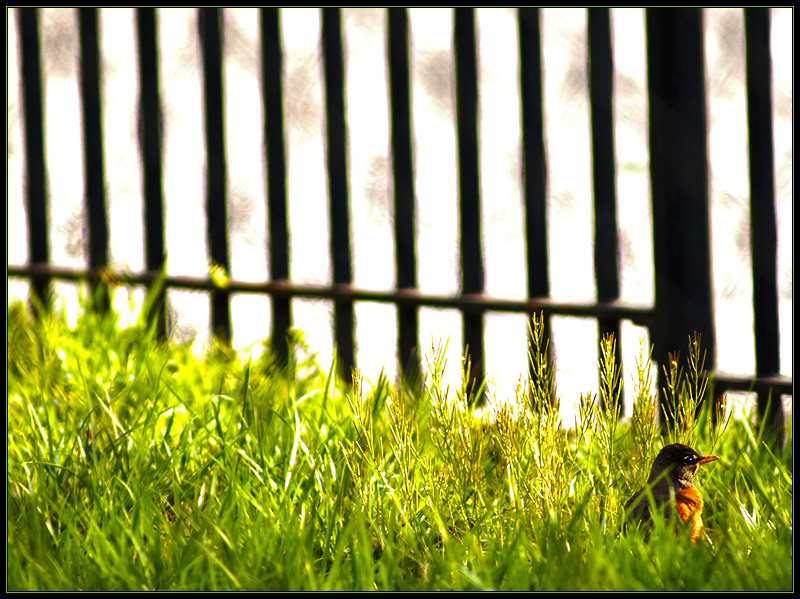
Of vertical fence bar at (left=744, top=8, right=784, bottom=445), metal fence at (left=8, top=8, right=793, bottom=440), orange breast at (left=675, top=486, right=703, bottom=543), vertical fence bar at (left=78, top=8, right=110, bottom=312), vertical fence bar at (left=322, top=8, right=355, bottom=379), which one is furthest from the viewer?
vertical fence bar at (left=78, top=8, right=110, bottom=312)

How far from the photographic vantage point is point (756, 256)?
306cm

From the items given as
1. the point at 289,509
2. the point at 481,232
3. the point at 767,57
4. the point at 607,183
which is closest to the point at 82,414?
the point at 289,509

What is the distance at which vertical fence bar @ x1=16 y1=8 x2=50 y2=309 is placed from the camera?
5.45 m

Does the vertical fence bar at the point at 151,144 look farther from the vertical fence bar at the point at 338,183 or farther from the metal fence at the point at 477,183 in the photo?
the vertical fence bar at the point at 338,183


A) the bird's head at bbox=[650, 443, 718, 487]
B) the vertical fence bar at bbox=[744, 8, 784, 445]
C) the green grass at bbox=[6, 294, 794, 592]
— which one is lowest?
the green grass at bbox=[6, 294, 794, 592]

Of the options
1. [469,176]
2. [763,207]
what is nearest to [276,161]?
[469,176]

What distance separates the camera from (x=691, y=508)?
6.69 feet

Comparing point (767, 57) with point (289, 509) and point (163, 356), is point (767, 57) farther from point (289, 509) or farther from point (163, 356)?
point (163, 356)

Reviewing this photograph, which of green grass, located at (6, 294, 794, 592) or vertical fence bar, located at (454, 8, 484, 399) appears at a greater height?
vertical fence bar, located at (454, 8, 484, 399)

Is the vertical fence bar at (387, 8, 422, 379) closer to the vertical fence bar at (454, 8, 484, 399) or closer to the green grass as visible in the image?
the vertical fence bar at (454, 8, 484, 399)

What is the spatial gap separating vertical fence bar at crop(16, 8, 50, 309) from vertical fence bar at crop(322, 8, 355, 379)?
2249 mm

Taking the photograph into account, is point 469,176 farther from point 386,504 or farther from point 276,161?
point 386,504

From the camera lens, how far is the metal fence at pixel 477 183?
309 centimetres

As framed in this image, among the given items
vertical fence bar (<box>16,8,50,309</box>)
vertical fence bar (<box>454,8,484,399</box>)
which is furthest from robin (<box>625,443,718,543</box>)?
vertical fence bar (<box>16,8,50,309</box>)
